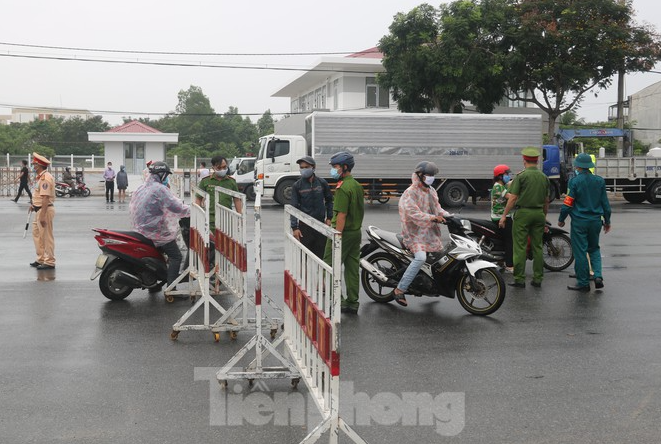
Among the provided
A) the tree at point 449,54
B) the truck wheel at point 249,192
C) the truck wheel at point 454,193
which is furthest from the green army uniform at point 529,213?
the tree at point 449,54

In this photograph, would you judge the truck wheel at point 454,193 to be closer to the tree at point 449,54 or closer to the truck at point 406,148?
the truck at point 406,148

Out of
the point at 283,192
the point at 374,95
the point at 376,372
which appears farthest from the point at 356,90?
the point at 376,372

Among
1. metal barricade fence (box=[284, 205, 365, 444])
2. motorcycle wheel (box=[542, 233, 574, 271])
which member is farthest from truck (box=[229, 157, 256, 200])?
metal barricade fence (box=[284, 205, 365, 444])

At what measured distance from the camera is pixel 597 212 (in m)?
9.71

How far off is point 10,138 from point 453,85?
159 ft

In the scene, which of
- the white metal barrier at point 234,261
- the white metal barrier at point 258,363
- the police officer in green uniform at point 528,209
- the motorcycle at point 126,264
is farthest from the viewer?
the police officer in green uniform at point 528,209

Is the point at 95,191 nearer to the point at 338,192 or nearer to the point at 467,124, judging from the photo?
the point at 467,124

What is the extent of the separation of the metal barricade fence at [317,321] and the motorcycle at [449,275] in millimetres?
3347

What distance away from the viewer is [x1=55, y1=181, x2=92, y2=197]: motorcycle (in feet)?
114

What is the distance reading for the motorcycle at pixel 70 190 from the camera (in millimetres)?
34750

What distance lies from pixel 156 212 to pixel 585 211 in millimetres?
5191

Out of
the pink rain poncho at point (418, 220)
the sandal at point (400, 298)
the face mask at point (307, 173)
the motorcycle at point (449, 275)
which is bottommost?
the sandal at point (400, 298)

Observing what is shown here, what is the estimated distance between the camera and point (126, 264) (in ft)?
30.4

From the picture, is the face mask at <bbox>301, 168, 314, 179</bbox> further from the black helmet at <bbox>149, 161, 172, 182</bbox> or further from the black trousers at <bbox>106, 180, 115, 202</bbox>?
the black trousers at <bbox>106, 180, 115, 202</bbox>
